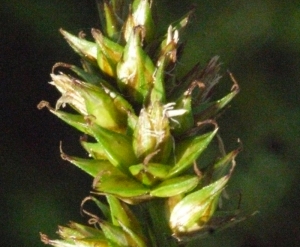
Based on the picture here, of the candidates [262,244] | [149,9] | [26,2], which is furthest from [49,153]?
[149,9]

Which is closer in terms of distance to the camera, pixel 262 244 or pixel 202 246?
pixel 202 246

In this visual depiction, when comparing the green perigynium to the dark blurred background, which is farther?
the dark blurred background

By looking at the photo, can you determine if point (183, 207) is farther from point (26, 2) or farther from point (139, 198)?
point (26, 2)

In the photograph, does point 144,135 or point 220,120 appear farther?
point 220,120

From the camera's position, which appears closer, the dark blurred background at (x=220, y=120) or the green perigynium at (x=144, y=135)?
the green perigynium at (x=144, y=135)
